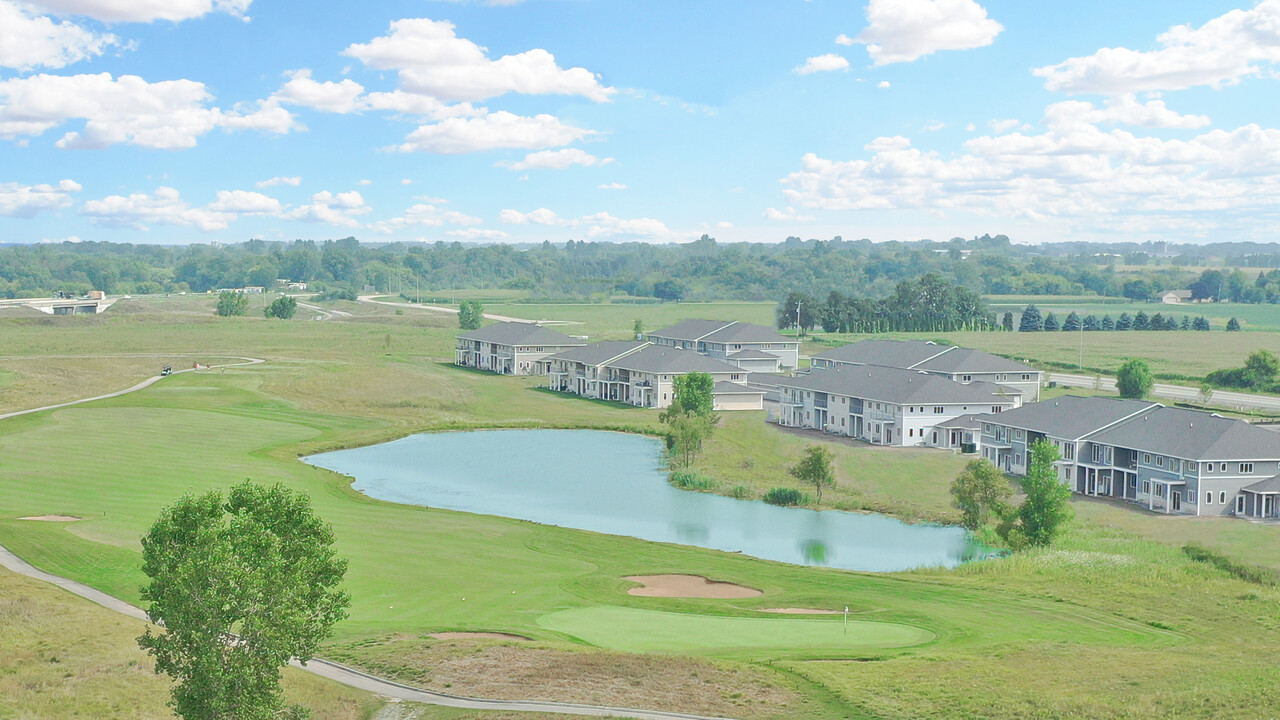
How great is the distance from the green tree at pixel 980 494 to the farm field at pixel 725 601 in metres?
2.92

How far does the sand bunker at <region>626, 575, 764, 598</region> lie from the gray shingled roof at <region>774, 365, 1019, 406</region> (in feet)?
110

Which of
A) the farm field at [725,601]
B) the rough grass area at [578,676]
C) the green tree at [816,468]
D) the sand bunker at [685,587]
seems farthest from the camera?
the green tree at [816,468]

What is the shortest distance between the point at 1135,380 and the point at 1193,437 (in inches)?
1341

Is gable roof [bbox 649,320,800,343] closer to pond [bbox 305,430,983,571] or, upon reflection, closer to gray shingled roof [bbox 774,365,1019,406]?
gray shingled roof [bbox 774,365,1019,406]

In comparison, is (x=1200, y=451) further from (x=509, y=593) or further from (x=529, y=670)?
(x=529, y=670)

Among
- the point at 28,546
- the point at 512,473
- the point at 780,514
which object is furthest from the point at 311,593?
the point at 512,473

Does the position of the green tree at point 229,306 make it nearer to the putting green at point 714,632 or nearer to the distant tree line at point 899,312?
the distant tree line at point 899,312

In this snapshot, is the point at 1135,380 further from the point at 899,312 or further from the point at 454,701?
the point at 899,312

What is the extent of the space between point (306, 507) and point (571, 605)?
44.5 feet

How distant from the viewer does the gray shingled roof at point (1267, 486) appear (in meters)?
47.2

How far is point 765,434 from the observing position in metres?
72.1

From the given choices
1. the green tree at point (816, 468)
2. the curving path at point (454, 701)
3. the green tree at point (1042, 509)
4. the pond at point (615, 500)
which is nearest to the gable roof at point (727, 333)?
the pond at point (615, 500)

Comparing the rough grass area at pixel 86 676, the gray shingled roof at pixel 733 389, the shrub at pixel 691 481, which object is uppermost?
the gray shingled roof at pixel 733 389

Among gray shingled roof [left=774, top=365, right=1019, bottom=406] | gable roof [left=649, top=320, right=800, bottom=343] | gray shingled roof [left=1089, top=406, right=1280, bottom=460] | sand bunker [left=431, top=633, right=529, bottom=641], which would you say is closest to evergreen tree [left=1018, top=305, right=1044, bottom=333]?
gable roof [left=649, top=320, right=800, bottom=343]
